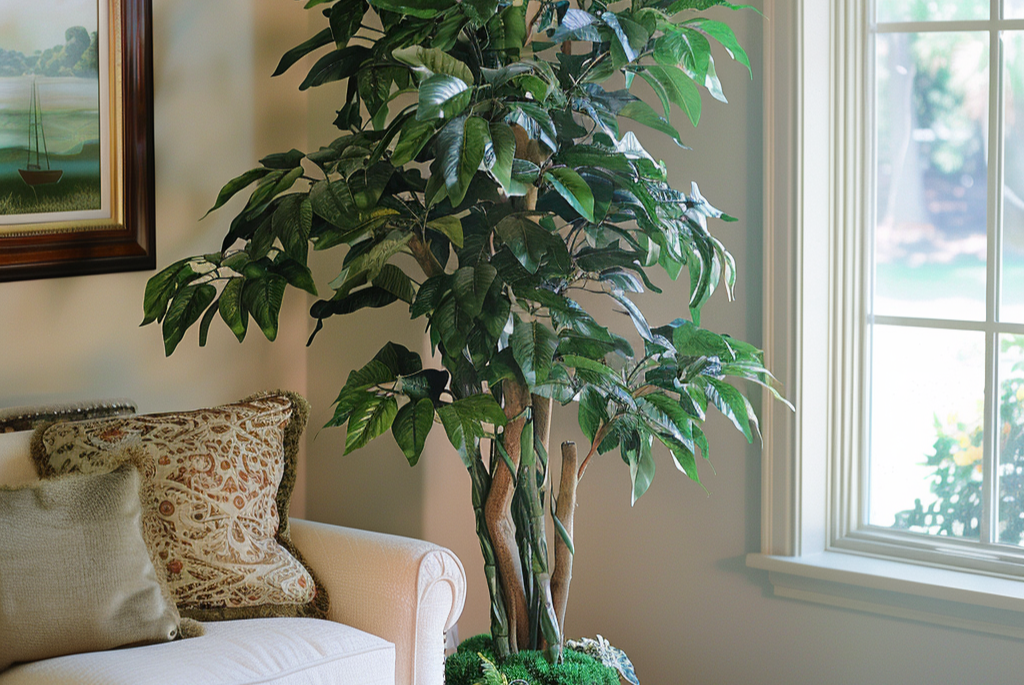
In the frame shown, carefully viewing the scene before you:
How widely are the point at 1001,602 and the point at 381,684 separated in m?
1.31

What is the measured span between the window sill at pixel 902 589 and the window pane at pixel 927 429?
14 cm

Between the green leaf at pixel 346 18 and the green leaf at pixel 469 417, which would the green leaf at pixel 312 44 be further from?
the green leaf at pixel 469 417

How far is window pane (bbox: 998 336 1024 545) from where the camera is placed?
2.18 metres

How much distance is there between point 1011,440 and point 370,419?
150 cm

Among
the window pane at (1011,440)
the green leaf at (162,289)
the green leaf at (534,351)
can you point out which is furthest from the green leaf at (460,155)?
the window pane at (1011,440)

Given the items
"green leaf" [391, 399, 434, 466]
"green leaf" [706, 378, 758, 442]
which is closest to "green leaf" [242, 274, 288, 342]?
"green leaf" [391, 399, 434, 466]

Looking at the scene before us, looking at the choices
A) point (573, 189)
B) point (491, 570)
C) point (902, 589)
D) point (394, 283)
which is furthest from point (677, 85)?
point (902, 589)

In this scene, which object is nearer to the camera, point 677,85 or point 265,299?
point 677,85

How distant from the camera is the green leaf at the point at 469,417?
162 centimetres

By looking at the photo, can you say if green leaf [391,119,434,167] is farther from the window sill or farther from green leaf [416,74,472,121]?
the window sill

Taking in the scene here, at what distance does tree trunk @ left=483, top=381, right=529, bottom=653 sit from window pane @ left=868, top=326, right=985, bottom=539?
0.98 metres

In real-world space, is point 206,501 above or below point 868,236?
below

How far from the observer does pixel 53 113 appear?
215 centimetres

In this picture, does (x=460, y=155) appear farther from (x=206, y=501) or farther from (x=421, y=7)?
(x=206, y=501)
